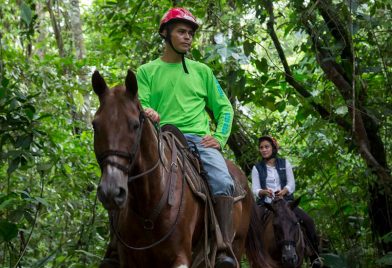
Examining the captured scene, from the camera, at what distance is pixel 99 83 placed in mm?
4219

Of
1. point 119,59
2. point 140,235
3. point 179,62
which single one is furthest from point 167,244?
point 119,59

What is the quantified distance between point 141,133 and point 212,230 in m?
1.38

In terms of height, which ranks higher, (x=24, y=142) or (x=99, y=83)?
(x=99, y=83)

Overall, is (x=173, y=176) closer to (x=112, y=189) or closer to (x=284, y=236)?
(x=112, y=189)

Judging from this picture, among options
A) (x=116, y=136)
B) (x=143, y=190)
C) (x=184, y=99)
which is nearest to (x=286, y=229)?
(x=184, y=99)

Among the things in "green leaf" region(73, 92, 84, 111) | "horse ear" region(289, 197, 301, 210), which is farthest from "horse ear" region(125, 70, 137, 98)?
A: "horse ear" region(289, 197, 301, 210)

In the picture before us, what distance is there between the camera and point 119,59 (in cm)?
1153

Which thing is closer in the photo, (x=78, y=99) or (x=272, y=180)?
(x=78, y=99)

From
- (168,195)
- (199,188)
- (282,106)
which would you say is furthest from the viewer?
(282,106)

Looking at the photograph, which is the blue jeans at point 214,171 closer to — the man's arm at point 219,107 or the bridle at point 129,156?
the man's arm at point 219,107

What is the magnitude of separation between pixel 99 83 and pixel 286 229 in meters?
A: 5.38

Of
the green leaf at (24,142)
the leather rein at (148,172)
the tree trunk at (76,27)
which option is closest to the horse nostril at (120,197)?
the leather rein at (148,172)

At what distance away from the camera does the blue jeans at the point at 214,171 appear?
5398mm

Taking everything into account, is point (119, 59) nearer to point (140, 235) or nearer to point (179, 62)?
point (179, 62)
